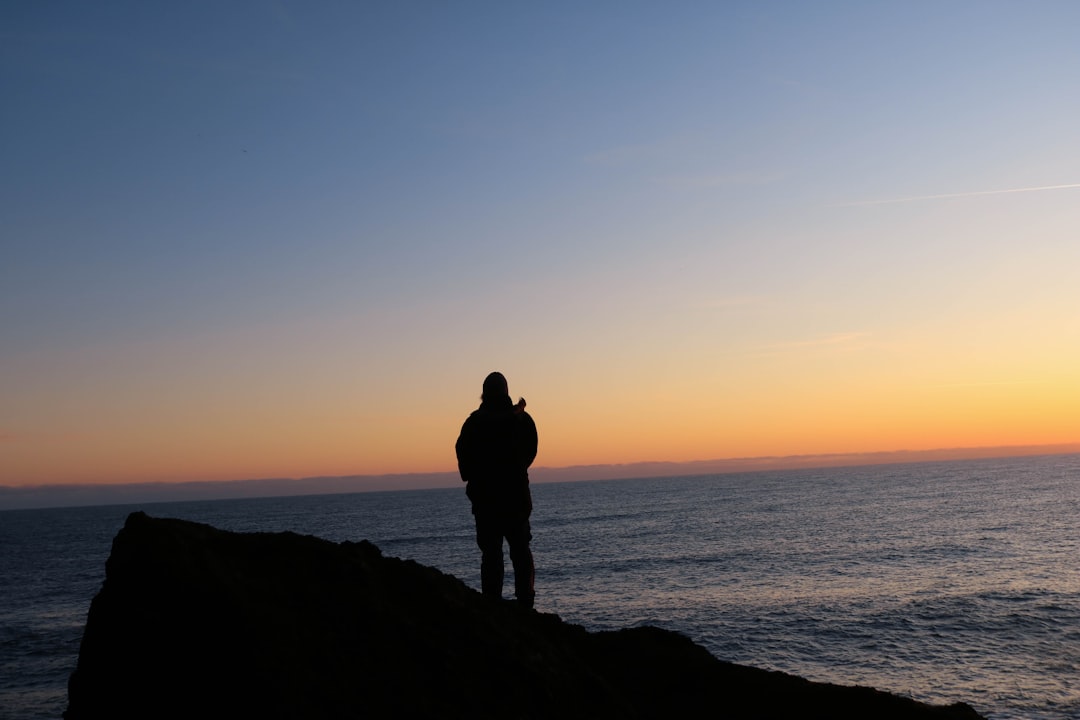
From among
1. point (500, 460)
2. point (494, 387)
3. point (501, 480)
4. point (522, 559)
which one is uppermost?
point (494, 387)

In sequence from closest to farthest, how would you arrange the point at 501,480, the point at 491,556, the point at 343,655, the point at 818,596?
1. the point at 343,655
2. the point at 491,556
3. the point at 501,480
4. the point at 818,596

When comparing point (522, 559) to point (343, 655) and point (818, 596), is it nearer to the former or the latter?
point (343, 655)

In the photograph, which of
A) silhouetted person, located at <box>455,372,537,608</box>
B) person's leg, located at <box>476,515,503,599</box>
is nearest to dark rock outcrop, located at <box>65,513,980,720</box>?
person's leg, located at <box>476,515,503,599</box>

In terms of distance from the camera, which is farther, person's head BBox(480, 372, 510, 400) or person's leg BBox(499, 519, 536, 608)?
person's head BBox(480, 372, 510, 400)

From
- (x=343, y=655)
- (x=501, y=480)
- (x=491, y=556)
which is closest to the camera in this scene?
(x=343, y=655)

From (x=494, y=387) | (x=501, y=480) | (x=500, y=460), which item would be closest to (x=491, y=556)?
(x=501, y=480)

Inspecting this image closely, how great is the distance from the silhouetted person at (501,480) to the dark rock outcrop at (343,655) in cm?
103

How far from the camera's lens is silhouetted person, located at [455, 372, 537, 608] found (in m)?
7.66

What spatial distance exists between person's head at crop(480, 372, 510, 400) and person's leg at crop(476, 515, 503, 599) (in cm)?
123

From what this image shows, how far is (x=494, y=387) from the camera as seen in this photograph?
26.1ft

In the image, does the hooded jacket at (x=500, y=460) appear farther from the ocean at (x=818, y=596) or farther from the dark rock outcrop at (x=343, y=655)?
the ocean at (x=818, y=596)

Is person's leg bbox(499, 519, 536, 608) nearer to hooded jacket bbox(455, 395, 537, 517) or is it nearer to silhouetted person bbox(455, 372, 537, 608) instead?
silhouetted person bbox(455, 372, 537, 608)

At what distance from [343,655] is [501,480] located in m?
3.06

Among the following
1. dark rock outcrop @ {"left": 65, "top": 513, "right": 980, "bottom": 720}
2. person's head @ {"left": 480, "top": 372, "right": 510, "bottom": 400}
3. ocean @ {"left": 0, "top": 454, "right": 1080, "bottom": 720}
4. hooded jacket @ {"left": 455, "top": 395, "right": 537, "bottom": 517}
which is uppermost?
person's head @ {"left": 480, "top": 372, "right": 510, "bottom": 400}
